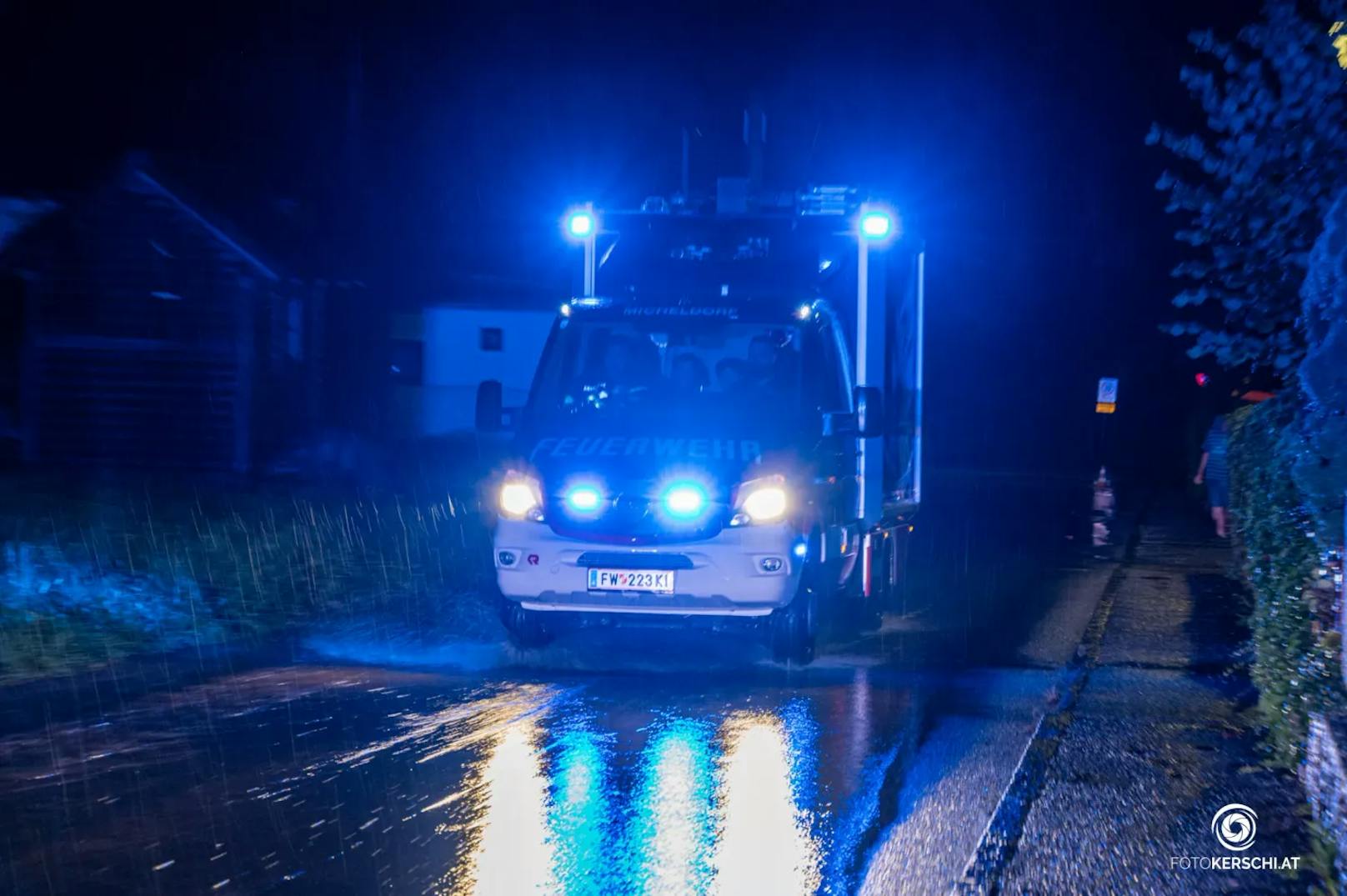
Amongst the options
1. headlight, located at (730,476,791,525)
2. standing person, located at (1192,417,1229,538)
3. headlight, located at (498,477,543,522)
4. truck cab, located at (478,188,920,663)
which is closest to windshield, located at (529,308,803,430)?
truck cab, located at (478,188,920,663)

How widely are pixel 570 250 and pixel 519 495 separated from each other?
2988 millimetres

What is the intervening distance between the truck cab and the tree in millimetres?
2580

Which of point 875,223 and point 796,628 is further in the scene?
point 875,223

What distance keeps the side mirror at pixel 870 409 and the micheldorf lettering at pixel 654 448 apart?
2.92 ft

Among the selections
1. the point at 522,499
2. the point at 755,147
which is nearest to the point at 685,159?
the point at 755,147

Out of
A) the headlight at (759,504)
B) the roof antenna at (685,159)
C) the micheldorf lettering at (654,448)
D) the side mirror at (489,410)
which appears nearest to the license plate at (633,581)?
the headlight at (759,504)

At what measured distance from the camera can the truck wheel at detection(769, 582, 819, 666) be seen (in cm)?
933

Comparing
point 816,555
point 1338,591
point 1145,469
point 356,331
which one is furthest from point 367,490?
point 1145,469

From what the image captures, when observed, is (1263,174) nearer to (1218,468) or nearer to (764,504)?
(764,504)

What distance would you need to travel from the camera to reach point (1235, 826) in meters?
5.74

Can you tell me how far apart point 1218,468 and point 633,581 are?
11.4 meters

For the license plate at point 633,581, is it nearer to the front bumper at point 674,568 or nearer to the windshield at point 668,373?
the front bumper at point 674,568

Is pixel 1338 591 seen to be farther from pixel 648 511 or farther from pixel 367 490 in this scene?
pixel 367 490

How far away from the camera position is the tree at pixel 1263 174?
6766 mm
